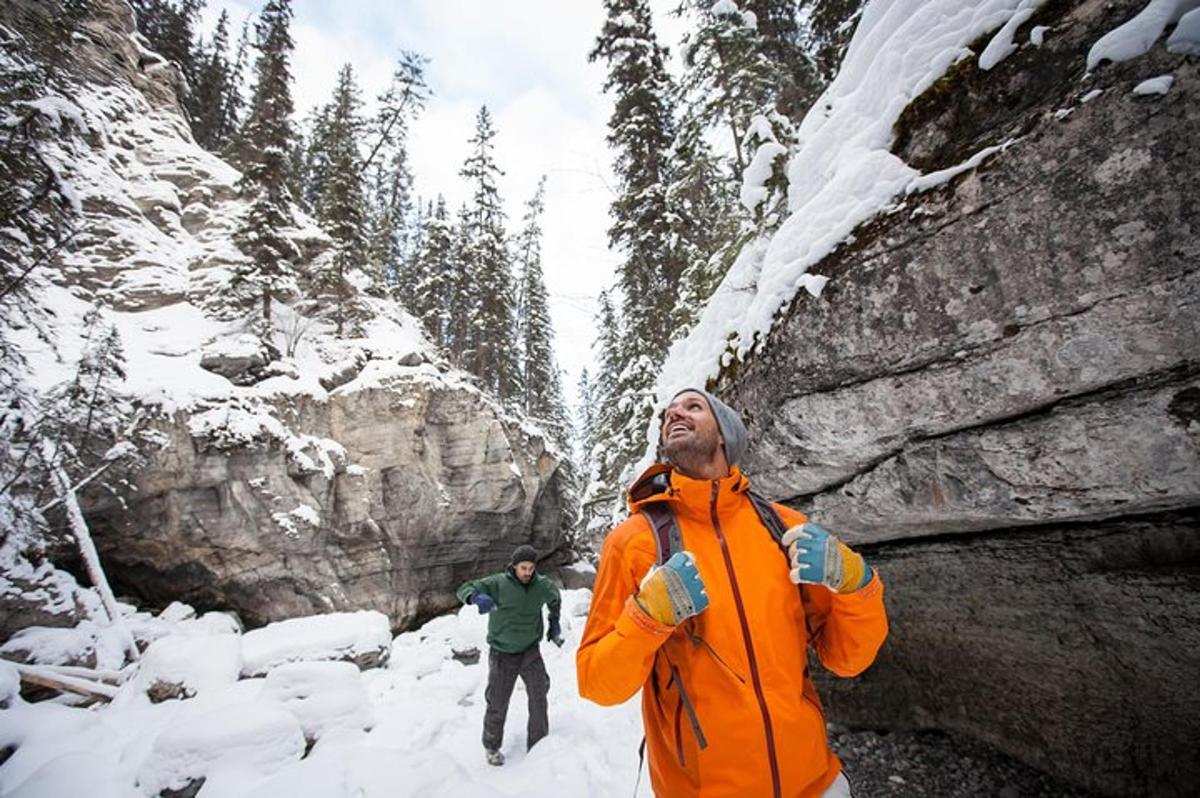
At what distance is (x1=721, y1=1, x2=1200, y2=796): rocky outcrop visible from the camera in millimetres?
2400

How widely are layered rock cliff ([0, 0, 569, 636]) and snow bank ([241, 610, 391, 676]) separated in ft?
15.9

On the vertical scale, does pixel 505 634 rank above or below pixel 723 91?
below

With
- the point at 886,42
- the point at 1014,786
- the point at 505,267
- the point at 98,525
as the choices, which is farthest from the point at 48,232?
the point at 505,267

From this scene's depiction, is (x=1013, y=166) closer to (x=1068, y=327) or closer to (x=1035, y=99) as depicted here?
(x=1035, y=99)

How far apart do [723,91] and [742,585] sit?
11289 mm

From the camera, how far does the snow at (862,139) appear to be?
3.26 m

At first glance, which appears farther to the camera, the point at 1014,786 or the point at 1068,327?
the point at 1014,786

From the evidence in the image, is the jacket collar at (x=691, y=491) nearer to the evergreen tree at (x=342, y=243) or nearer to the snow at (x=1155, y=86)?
the snow at (x=1155, y=86)

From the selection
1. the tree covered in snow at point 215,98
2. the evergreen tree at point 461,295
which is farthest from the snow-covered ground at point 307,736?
the tree covered in snow at point 215,98

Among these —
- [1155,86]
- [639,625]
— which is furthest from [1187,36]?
[639,625]

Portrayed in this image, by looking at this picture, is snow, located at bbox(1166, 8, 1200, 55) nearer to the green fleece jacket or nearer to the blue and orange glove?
the green fleece jacket

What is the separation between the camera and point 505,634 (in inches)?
239

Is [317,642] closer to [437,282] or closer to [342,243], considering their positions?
[342,243]

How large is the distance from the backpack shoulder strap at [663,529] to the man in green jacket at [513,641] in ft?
13.8
